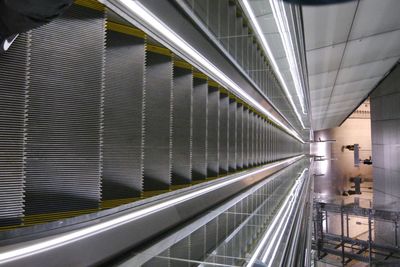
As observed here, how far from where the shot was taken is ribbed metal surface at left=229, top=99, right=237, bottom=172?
8516 mm

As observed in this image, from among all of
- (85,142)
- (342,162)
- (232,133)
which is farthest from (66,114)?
(342,162)

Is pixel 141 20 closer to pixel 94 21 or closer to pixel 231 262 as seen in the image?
pixel 94 21

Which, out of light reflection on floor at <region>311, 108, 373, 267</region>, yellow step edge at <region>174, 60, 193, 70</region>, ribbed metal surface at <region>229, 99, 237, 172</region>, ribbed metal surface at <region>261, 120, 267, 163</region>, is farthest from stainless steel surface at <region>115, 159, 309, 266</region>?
light reflection on floor at <region>311, 108, 373, 267</region>

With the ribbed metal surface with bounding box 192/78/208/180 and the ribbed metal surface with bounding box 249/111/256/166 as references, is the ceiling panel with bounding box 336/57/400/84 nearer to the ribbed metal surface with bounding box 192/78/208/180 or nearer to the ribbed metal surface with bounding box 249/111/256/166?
the ribbed metal surface with bounding box 249/111/256/166

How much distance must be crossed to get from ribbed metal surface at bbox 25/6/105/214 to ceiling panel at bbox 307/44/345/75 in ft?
32.3

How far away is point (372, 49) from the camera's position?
13742mm

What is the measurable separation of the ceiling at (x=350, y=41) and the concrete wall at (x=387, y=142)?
3.44 ft

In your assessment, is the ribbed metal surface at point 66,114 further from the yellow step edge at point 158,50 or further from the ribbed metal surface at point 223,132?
the ribbed metal surface at point 223,132

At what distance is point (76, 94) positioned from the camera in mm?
2822

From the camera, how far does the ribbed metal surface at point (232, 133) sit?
852cm

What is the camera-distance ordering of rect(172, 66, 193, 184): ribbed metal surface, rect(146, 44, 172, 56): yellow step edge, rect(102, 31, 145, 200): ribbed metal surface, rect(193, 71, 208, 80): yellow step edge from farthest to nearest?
rect(193, 71, 208, 80): yellow step edge
rect(172, 66, 193, 184): ribbed metal surface
rect(146, 44, 172, 56): yellow step edge
rect(102, 31, 145, 200): ribbed metal surface

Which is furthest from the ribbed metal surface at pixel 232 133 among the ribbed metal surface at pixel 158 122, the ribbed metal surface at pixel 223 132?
the ribbed metal surface at pixel 158 122

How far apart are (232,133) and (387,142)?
13618 mm

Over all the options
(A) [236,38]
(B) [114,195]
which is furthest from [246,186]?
(B) [114,195]
